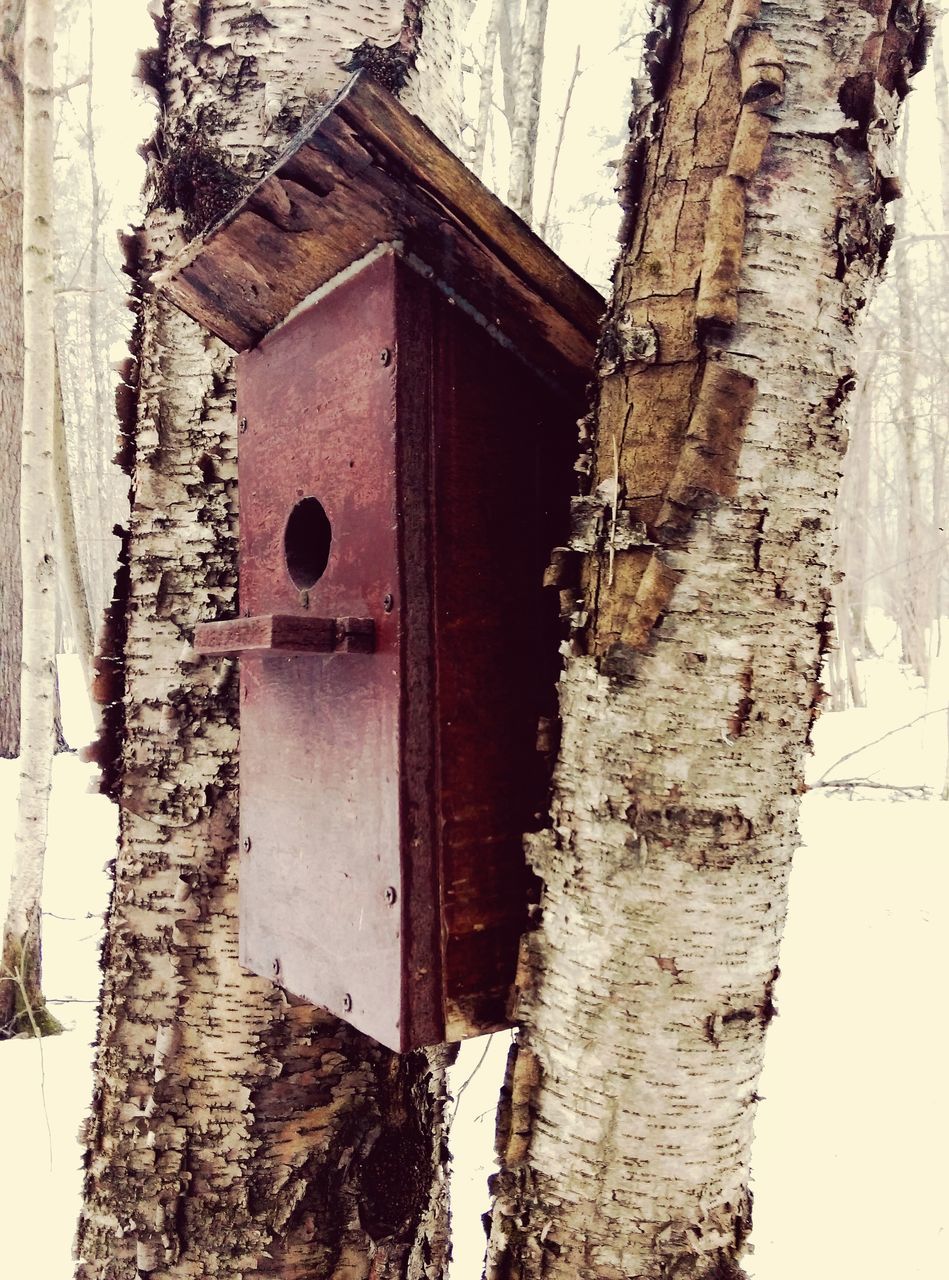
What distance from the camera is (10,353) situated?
293 inches

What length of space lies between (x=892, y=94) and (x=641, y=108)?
24 centimetres

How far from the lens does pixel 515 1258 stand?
90 centimetres

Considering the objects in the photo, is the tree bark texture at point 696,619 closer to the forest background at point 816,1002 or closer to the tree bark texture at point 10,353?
the forest background at point 816,1002

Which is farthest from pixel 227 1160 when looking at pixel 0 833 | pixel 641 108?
pixel 0 833

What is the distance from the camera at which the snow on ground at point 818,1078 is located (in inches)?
134

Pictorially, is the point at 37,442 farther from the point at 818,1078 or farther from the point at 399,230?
the point at 818,1078

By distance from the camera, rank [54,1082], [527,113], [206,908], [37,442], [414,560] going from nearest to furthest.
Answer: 1. [414,560]
2. [206,908]
3. [37,442]
4. [54,1082]
5. [527,113]

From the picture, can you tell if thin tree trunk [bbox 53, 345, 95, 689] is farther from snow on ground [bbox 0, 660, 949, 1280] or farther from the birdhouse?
the birdhouse

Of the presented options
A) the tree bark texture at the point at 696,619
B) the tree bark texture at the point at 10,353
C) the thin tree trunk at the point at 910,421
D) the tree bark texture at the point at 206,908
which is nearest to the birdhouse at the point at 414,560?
the tree bark texture at the point at 696,619

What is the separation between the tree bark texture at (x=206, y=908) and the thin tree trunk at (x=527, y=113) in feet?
9.17

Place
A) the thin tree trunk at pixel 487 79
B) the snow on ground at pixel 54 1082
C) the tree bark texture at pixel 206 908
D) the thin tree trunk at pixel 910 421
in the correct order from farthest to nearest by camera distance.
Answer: the thin tree trunk at pixel 910 421 → the thin tree trunk at pixel 487 79 → the snow on ground at pixel 54 1082 → the tree bark texture at pixel 206 908

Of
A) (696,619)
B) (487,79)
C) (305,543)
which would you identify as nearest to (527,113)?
(487,79)

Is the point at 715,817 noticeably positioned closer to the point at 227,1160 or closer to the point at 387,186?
the point at 387,186

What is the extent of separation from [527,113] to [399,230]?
4.08 m
